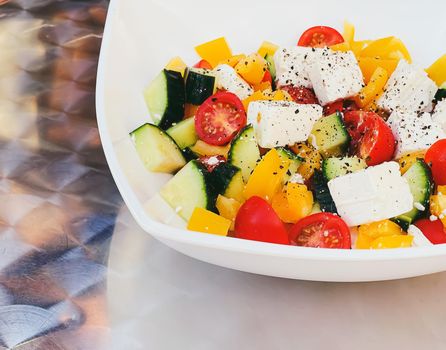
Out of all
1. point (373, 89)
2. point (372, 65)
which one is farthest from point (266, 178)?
point (372, 65)

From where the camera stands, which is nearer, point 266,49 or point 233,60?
point 233,60

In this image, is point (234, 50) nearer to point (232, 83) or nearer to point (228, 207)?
point (232, 83)

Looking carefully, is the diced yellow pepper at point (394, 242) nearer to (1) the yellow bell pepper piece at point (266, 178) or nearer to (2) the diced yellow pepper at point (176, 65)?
(1) the yellow bell pepper piece at point (266, 178)

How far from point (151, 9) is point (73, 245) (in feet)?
2.92

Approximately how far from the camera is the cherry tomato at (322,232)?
144 centimetres

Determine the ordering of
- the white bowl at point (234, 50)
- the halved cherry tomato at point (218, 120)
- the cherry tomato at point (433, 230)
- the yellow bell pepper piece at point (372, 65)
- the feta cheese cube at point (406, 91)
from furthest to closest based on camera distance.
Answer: the yellow bell pepper piece at point (372, 65) → the feta cheese cube at point (406, 91) → the halved cherry tomato at point (218, 120) → the cherry tomato at point (433, 230) → the white bowl at point (234, 50)

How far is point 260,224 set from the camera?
4.68 ft

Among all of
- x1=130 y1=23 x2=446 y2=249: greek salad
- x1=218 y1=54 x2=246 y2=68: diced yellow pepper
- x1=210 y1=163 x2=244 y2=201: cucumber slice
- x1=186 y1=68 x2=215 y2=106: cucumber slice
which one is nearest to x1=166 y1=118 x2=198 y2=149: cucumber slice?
x1=130 y1=23 x2=446 y2=249: greek salad

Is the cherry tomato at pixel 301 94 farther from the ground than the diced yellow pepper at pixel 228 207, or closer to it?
farther from the ground

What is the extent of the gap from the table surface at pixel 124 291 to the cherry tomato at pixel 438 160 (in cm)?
28

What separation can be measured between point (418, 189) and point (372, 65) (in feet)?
1.89

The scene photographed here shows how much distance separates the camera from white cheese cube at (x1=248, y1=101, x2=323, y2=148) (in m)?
1.63

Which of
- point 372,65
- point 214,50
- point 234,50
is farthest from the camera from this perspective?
point 234,50

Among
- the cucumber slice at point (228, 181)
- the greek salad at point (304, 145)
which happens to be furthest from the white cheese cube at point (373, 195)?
the cucumber slice at point (228, 181)
